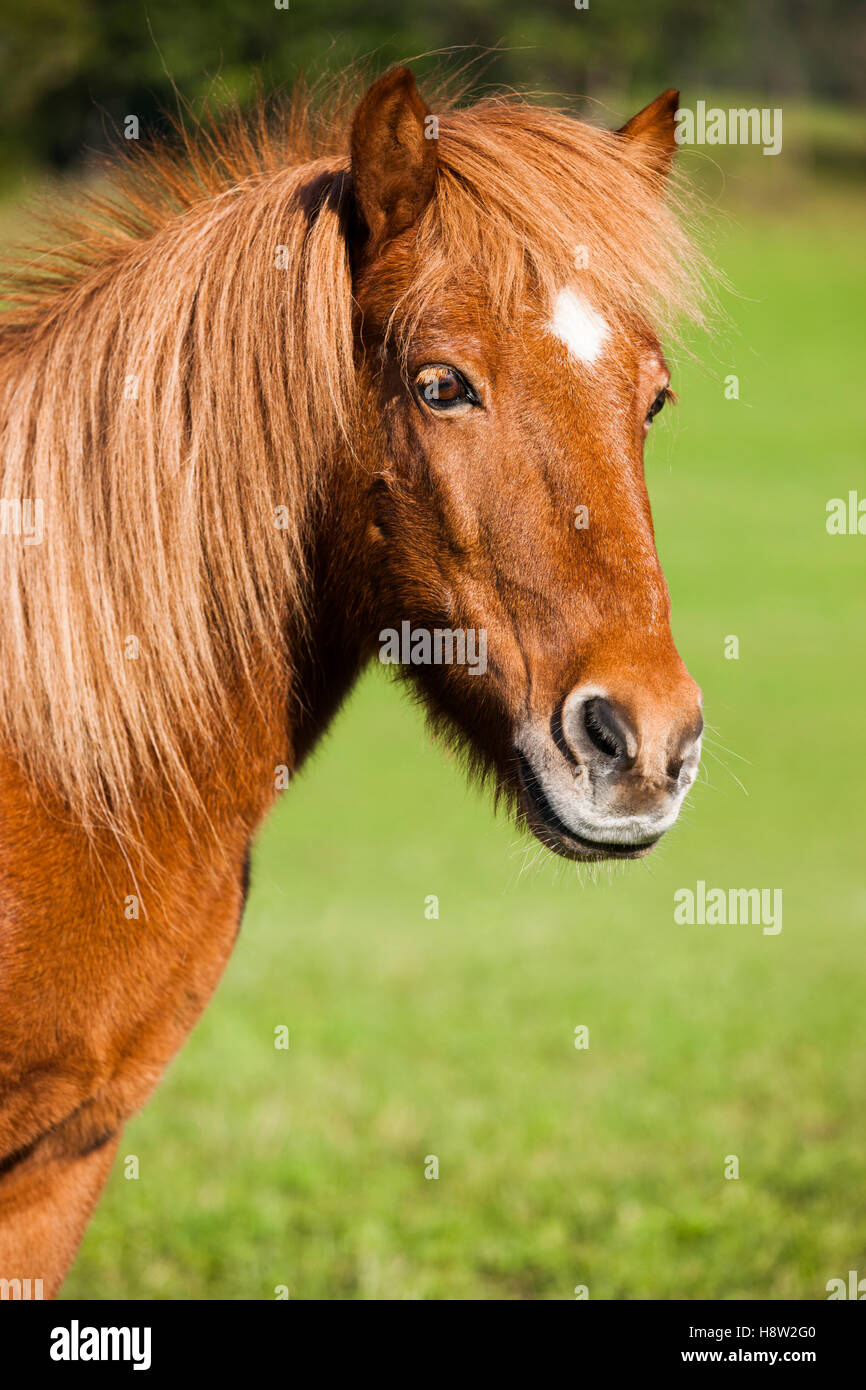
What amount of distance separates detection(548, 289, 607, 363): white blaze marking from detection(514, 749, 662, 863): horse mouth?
2.51 ft

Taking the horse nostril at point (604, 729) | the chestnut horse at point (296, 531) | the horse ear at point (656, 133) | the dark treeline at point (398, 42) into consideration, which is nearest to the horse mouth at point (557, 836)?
the chestnut horse at point (296, 531)

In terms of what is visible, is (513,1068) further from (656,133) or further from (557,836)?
(656,133)

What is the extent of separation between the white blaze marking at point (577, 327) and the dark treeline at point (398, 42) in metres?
13.1

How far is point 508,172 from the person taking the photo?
249cm

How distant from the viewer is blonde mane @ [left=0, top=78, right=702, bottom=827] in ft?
8.15

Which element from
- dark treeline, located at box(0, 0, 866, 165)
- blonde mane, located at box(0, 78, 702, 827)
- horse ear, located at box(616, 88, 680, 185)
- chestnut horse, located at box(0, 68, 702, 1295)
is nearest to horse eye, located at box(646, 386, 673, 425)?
chestnut horse, located at box(0, 68, 702, 1295)

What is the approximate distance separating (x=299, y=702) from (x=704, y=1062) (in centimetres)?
425

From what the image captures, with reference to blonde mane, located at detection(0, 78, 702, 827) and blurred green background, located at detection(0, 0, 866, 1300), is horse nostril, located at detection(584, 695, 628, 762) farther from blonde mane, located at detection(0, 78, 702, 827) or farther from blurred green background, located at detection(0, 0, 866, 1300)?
blonde mane, located at detection(0, 78, 702, 827)

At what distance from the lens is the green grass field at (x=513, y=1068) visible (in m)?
4.28

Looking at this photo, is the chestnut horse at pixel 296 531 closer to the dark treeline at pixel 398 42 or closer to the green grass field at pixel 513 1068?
the green grass field at pixel 513 1068

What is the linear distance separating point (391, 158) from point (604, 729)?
1138 millimetres

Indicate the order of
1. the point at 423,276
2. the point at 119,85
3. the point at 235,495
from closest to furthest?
the point at 423,276, the point at 235,495, the point at 119,85
